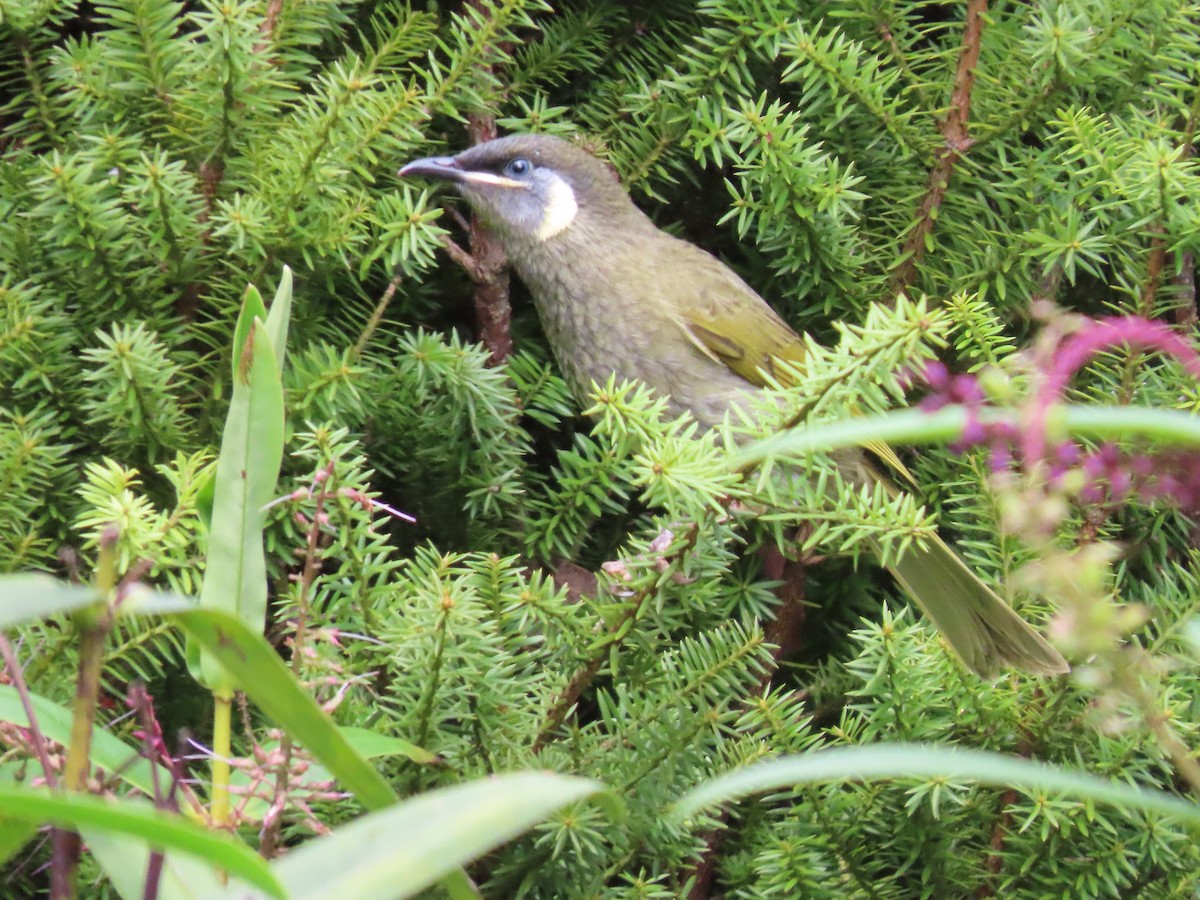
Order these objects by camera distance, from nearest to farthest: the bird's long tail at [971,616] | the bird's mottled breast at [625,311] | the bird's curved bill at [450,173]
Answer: the bird's long tail at [971,616]
the bird's curved bill at [450,173]
the bird's mottled breast at [625,311]

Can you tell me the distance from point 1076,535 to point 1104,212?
449mm

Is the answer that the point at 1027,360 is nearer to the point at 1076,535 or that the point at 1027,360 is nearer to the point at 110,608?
the point at 110,608

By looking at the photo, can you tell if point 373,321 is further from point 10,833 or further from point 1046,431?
point 1046,431

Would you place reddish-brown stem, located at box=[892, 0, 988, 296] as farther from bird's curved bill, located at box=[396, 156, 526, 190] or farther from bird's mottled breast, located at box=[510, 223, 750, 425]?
bird's curved bill, located at box=[396, 156, 526, 190]

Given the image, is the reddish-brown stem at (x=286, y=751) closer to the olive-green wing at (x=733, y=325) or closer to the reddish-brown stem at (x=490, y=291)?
the reddish-brown stem at (x=490, y=291)

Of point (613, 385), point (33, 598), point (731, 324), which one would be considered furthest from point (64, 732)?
Answer: point (731, 324)

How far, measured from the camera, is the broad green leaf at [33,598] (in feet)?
2.06

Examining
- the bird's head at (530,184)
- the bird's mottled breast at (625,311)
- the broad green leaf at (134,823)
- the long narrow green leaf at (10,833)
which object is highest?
the broad green leaf at (134,823)

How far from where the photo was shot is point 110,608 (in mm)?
726

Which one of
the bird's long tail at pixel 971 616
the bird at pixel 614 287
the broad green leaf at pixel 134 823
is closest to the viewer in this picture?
the broad green leaf at pixel 134 823

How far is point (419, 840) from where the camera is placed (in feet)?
2.23

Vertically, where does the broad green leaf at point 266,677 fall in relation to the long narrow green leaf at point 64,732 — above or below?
above

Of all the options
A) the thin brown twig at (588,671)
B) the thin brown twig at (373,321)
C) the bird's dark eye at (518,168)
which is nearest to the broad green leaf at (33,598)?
the thin brown twig at (588,671)

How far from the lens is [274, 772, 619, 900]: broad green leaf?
2.20 ft
